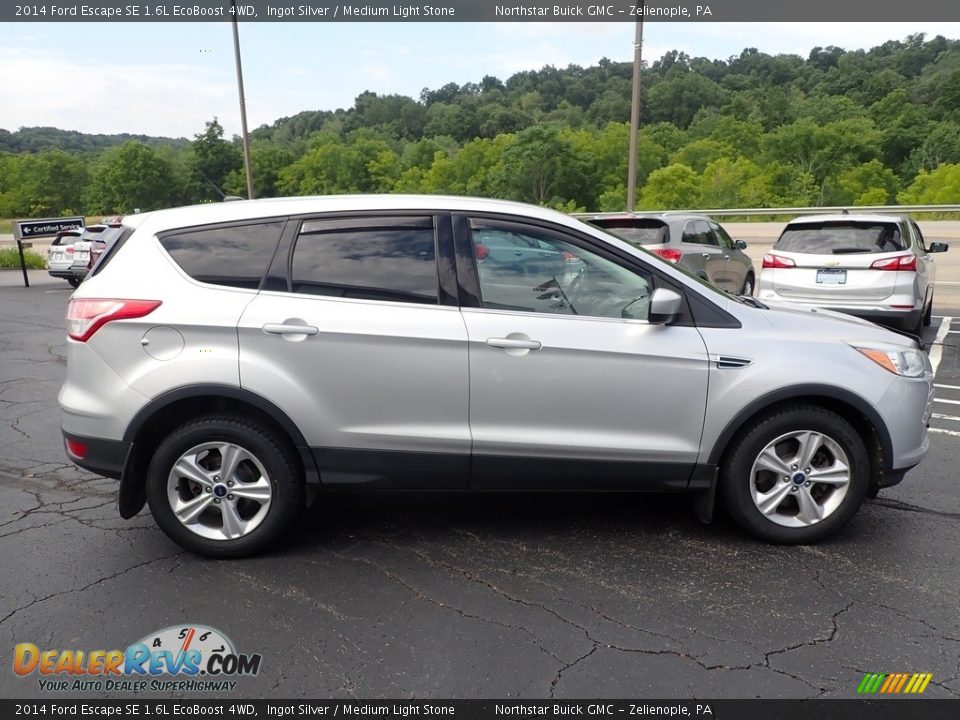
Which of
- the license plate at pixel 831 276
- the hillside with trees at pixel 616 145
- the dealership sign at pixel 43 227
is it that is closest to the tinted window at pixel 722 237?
the license plate at pixel 831 276

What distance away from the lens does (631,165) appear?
1648 centimetres

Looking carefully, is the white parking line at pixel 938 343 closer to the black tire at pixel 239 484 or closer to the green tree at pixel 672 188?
the black tire at pixel 239 484

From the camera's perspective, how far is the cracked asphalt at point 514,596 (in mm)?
2717

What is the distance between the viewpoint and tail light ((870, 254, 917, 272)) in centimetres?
838

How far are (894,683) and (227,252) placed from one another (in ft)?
11.2

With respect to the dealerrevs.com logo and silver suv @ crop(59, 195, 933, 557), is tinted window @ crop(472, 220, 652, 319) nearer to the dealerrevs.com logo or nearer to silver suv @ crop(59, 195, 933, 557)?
silver suv @ crop(59, 195, 933, 557)

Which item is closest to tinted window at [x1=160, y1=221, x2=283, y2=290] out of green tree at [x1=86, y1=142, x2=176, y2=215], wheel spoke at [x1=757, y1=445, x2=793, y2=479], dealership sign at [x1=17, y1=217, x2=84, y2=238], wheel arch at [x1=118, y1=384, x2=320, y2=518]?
wheel arch at [x1=118, y1=384, x2=320, y2=518]

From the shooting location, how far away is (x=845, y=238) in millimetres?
8758

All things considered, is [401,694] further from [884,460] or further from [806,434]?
[884,460]

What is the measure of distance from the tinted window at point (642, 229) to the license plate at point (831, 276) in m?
2.21

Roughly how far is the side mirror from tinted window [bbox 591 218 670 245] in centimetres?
691

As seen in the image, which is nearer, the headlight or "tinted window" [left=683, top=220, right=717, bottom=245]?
the headlight

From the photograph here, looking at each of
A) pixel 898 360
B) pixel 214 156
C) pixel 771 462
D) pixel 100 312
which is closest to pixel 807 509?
pixel 771 462

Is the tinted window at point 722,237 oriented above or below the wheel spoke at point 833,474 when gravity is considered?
above
